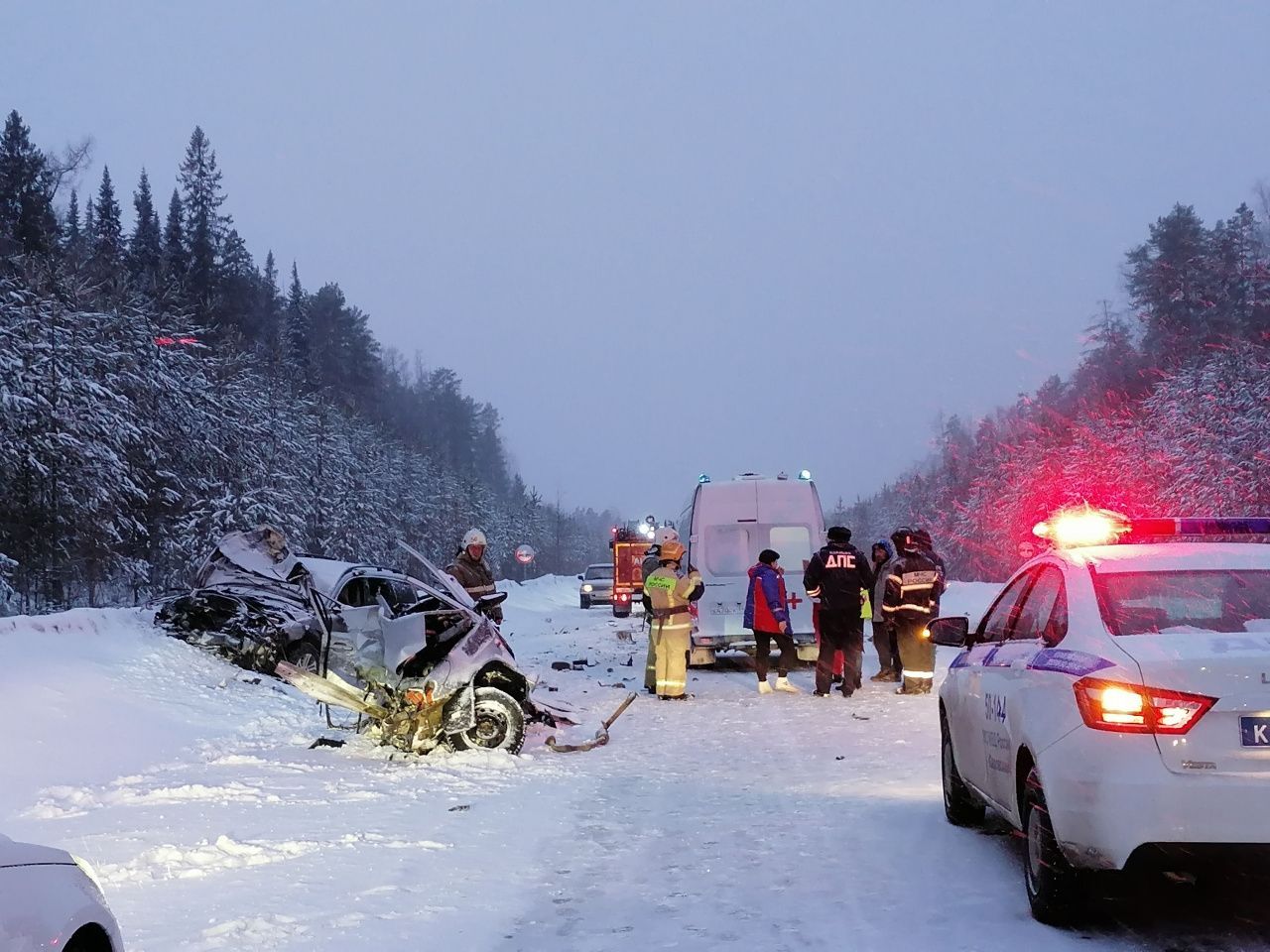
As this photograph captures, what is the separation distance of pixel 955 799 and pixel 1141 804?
3.02 meters

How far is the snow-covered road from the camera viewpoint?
18.3ft

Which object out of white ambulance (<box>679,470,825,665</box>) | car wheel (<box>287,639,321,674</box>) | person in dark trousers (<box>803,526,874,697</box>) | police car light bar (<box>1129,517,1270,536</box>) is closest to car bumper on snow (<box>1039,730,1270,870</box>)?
police car light bar (<box>1129,517,1270,536</box>)

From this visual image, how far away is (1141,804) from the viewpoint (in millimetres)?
4723

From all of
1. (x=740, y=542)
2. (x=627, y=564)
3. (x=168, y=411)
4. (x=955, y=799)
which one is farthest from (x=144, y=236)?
(x=955, y=799)

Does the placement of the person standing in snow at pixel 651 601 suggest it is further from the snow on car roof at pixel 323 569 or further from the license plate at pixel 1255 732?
the license plate at pixel 1255 732

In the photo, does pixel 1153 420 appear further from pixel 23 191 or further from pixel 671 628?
pixel 23 191

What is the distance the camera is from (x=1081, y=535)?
251 inches

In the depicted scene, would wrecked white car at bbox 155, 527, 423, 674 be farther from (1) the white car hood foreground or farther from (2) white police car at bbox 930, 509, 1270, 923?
(1) the white car hood foreground

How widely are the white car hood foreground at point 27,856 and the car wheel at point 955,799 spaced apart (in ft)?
18.0

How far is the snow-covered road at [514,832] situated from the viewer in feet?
18.3

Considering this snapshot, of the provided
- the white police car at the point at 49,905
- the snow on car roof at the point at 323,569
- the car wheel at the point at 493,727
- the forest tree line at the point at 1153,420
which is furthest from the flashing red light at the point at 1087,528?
the forest tree line at the point at 1153,420

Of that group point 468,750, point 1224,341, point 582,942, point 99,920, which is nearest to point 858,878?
point 582,942

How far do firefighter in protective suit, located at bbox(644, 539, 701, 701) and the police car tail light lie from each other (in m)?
10.5

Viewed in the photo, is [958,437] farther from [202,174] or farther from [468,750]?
[468,750]
